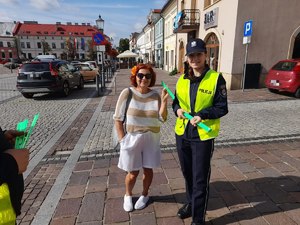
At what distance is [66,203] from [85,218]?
42 cm

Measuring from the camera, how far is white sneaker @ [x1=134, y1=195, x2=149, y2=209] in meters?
2.79

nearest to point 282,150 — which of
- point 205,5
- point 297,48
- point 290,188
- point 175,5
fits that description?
point 290,188

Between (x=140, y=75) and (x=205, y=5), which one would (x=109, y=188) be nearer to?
(x=140, y=75)

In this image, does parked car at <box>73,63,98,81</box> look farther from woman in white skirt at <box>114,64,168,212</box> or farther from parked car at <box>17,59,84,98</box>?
woman in white skirt at <box>114,64,168,212</box>

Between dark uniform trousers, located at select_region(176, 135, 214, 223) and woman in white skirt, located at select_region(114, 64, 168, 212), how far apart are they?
33 centimetres

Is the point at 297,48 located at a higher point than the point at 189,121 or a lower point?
higher

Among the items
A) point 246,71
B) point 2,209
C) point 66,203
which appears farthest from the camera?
point 246,71

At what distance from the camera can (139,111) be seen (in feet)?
8.18

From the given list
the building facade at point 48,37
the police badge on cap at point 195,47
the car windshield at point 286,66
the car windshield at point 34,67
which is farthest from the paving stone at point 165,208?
the building facade at point 48,37

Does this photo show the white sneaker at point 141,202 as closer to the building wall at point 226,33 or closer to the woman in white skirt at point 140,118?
the woman in white skirt at point 140,118

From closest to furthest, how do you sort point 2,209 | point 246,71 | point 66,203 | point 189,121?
1. point 2,209
2. point 189,121
3. point 66,203
4. point 246,71

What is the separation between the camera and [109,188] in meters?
3.23

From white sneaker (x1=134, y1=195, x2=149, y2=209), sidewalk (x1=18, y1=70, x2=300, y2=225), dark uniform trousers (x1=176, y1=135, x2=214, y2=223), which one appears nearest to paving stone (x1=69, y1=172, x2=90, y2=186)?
sidewalk (x1=18, y1=70, x2=300, y2=225)

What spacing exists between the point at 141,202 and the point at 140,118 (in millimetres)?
1070
